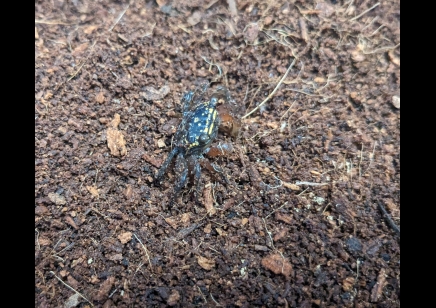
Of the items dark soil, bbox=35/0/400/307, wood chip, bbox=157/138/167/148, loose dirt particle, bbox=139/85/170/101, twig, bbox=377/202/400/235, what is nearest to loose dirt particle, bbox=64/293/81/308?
dark soil, bbox=35/0/400/307

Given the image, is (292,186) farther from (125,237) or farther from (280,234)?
(125,237)

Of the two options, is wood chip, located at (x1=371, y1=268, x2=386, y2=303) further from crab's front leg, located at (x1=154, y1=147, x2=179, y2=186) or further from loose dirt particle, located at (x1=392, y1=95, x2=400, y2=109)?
crab's front leg, located at (x1=154, y1=147, x2=179, y2=186)

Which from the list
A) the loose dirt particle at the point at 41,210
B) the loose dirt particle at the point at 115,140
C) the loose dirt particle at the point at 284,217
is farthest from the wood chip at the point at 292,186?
the loose dirt particle at the point at 41,210

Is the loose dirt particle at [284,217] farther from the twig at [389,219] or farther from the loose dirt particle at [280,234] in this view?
the twig at [389,219]

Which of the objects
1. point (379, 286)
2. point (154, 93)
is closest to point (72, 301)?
point (154, 93)

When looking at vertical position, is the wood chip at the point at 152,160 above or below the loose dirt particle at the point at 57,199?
above

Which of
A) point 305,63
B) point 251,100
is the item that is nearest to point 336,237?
point 251,100
